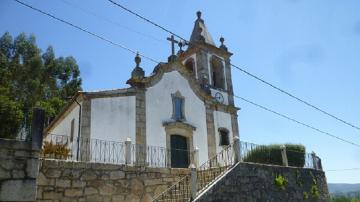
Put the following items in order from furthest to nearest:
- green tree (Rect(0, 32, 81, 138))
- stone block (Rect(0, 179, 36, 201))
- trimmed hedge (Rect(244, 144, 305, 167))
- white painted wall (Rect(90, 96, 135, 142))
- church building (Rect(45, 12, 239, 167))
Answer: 1. green tree (Rect(0, 32, 81, 138))
2. church building (Rect(45, 12, 239, 167))
3. white painted wall (Rect(90, 96, 135, 142))
4. trimmed hedge (Rect(244, 144, 305, 167))
5. stone block (Rect(0, 179, 36, 201))

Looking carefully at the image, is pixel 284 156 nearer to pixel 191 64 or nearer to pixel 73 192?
pixel 73 192

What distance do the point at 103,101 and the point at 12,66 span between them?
15538 millimetres

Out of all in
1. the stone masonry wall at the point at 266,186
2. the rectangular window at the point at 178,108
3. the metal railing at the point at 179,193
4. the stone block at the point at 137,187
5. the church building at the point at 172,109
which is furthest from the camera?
the rectangular window at the point at 178,108

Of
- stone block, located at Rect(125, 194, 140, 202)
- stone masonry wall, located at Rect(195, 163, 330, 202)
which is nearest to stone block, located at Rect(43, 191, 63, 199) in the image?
stone block, located at Rect(125, 194, 140, 202)

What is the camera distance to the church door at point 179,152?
52.9ft

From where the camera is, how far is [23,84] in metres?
26.9

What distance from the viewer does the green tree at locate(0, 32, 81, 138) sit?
994 inches

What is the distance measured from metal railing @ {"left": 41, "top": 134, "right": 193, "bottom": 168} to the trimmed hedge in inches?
145

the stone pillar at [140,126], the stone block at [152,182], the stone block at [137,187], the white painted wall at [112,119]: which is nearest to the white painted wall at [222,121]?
the stone pillar at [140,126]

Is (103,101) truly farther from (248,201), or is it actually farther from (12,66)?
(12,66)

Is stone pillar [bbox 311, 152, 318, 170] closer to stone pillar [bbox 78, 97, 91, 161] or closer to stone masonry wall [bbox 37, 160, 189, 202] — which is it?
stone masonry wall [bbox 37, 160, 189, 202]

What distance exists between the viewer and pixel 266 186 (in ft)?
38.8

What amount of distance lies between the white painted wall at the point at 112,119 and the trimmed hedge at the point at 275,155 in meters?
5.11

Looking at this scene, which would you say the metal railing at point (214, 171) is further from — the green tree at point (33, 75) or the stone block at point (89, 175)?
the green tree at point (33, 75)
